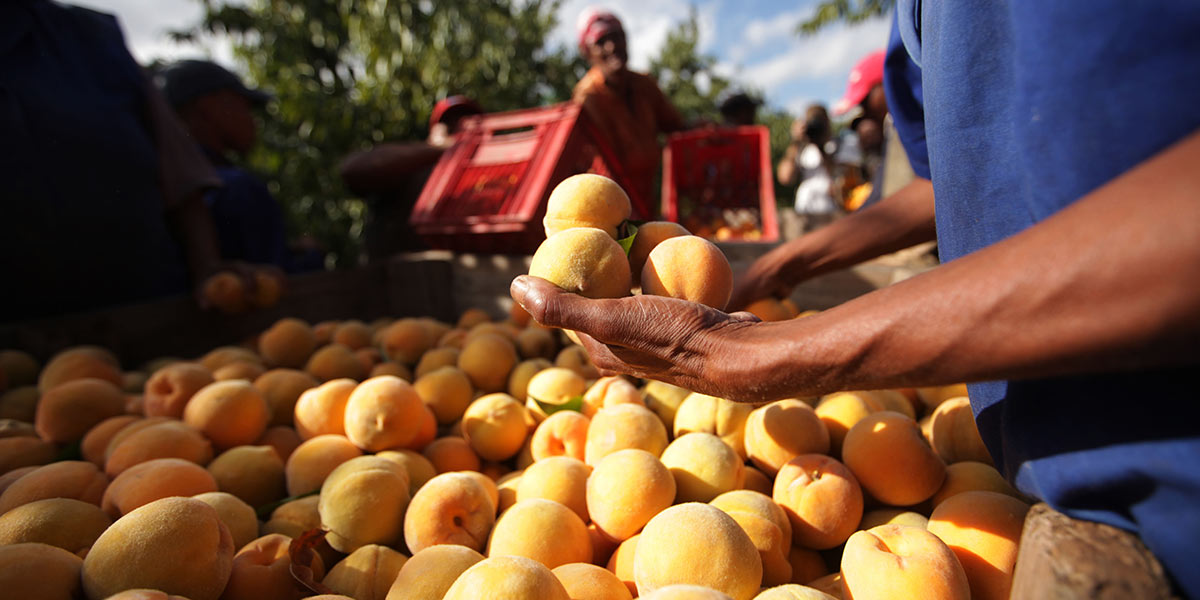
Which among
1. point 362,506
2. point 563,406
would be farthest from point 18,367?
point 563,406

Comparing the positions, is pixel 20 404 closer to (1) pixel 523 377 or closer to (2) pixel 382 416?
(2) pixel 382 416

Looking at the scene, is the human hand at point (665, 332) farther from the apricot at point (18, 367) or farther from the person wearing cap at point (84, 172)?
the person wearing cap at point (84, 172)

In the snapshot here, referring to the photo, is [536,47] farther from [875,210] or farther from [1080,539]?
[1080,539]

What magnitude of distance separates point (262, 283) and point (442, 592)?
254cm

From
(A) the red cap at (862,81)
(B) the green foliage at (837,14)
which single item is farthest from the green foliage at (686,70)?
(A) the red cap at (862,81)

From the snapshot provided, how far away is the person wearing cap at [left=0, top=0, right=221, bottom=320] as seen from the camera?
9.29 feet

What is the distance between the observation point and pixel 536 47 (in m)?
14.4

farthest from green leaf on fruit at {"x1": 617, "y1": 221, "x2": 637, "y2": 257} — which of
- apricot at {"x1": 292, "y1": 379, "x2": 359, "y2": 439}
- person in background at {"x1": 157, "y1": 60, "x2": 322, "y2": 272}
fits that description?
person in background at {"x1": 157, "y1": 60, "x2": 322, "y2": 272}

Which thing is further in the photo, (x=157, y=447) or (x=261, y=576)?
(x=157, y=447)

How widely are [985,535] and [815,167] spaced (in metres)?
7.63

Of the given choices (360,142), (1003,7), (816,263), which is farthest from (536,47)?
(1003,7)

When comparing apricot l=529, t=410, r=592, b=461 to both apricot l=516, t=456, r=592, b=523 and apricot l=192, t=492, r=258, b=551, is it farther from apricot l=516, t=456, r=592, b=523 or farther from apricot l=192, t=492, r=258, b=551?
apricot l=192, t=492, r=258, b=551

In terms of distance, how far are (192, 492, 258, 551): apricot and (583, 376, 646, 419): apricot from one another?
0.98 meters

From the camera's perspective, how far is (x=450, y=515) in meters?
1.59
